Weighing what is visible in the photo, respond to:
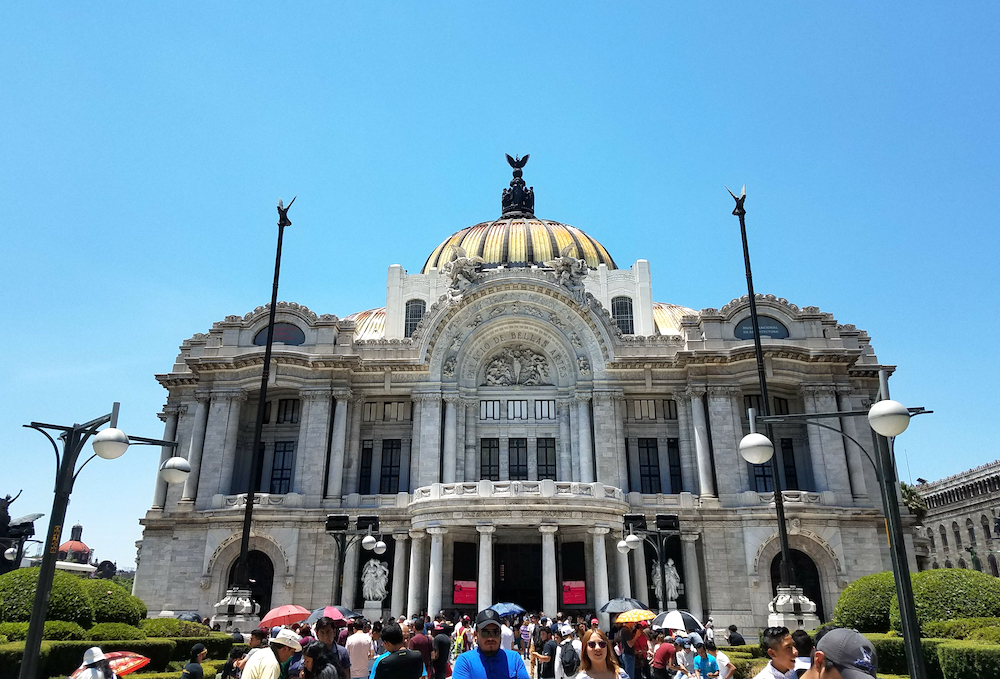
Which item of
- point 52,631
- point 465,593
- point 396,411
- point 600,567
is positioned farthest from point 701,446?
point 52,631

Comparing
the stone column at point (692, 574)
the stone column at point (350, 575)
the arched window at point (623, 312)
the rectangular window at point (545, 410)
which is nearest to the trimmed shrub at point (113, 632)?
the stone column at point (350, 575)

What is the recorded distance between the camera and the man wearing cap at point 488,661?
7.23m

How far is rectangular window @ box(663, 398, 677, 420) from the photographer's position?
4656cm

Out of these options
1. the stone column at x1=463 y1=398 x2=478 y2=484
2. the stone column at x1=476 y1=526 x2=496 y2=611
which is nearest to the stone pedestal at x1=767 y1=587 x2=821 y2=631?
the stone column at x1=476 y1=526 x2=496 y2=611

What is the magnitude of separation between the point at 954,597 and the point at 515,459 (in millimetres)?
27520

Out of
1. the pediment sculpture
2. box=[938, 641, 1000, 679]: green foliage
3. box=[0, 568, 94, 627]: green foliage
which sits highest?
the pediment sculpture

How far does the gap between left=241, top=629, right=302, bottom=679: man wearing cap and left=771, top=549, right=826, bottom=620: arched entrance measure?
36326mm

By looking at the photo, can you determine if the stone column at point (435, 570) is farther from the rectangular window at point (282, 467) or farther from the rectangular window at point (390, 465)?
the rectangular window at point (282, 467)

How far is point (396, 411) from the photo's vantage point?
47219 mm

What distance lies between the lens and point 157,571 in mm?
43125

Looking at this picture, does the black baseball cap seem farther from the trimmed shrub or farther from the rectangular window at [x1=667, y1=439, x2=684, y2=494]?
the rectangular window at [x1=667, y1=439, x2=684, y2=494]

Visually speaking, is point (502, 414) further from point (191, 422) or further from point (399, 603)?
point (191, 422)

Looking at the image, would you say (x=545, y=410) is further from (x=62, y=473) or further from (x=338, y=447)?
(x=62, y=473)

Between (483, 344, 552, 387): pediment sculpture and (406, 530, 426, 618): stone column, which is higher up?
(483, 344, 552, 387): pediment sculpture
